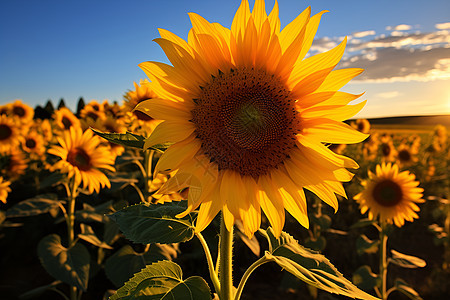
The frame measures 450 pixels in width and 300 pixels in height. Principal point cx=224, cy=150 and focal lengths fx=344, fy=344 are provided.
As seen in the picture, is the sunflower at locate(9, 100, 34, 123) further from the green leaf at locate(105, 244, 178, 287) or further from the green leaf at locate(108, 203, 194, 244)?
the green leaf at locate(108, 203, 194, 244)

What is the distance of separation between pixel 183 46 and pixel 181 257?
3340 mm

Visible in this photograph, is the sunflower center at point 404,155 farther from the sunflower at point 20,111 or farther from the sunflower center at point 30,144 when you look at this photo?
the sunflower at point 20,111

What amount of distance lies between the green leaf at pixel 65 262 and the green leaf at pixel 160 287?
1893 mm

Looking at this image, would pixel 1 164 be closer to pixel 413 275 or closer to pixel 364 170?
pixel 413 275

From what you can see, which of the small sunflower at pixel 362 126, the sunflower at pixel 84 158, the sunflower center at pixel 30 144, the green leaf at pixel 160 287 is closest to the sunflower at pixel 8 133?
the sunflower center at pixel 30 144

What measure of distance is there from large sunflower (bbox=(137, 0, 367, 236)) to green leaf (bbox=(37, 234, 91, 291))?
85.9 inches

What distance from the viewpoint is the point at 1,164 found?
592cm

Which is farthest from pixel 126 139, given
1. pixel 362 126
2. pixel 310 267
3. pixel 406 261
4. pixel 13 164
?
pixel 362 126

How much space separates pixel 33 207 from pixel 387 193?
4009 mm

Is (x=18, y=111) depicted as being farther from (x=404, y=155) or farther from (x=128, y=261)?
(x=404, y=155)

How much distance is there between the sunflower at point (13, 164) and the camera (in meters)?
5.91

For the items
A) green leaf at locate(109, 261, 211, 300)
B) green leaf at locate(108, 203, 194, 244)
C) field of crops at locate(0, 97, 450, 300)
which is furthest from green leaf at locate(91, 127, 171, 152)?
green leaf at locate(109, 261, 211, 300)

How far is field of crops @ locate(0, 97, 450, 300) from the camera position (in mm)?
3205

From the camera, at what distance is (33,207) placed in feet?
11.8
